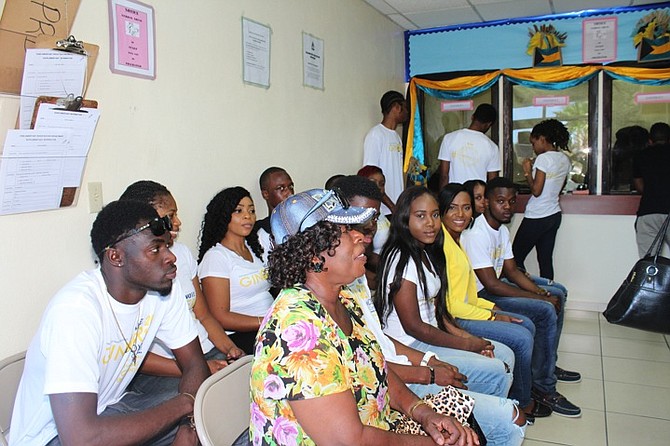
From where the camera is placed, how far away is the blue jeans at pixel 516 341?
2.80 metres

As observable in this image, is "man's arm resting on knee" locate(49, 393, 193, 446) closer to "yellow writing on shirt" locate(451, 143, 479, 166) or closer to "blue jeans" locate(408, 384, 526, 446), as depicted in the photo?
"blue jeans" locate(408, 384, 526, 446)

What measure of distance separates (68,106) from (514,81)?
4280 mm

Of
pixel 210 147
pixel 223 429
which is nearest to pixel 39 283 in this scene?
pixel 223 429

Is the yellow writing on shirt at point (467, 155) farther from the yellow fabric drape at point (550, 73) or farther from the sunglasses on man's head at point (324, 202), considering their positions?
the sunglasses on man's head at point (324, 202)

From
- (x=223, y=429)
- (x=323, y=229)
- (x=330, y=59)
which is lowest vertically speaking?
(x=223, y=429)

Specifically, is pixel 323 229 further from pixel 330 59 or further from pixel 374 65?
pixel 374 65

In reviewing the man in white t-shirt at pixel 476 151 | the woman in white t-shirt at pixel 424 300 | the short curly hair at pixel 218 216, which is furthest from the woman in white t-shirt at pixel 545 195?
the short curly hair at pixel 218 216

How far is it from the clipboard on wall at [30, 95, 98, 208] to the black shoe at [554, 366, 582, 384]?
9.73 feet

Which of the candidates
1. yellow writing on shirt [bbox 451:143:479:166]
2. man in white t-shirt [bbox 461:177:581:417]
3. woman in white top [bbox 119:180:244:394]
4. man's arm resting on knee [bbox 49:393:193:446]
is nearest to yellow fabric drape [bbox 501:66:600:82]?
yellow writing on shirt [bbox 451:143:479:166]

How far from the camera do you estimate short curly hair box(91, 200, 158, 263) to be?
1646 mm

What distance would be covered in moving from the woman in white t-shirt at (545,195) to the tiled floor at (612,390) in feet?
2.26

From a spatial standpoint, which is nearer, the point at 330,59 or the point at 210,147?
the point at 210,147

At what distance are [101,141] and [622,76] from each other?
4.42 m

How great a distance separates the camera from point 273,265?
1.50 meters
